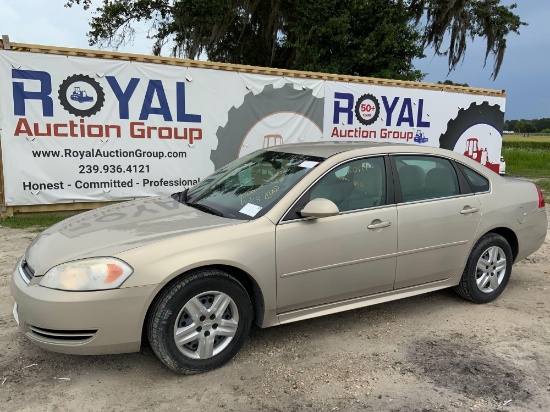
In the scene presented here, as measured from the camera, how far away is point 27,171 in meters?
7.72

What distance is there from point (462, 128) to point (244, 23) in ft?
28.0

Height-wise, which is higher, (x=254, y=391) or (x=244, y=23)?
(x=244, y=23)

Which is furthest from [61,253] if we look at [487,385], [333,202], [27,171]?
[27,171]

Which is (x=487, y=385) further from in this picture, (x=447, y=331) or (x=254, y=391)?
(x=254, y=391)

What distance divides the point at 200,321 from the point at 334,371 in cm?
99

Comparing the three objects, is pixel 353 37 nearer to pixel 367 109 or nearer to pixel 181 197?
pixel 367 109

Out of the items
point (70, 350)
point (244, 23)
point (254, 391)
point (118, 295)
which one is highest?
point (244, 23)

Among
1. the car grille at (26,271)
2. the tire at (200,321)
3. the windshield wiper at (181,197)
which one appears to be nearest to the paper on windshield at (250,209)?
the tire at (200,321)

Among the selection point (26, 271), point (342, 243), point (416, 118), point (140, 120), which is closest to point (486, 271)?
point (342, 243)

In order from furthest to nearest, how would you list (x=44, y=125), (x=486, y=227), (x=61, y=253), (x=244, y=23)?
(x=244, y=23) < (x=44, y=125) < (x=486, y=227) < (x=61, y=253)

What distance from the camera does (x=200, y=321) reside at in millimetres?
3068

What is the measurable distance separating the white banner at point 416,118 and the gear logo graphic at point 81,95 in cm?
482

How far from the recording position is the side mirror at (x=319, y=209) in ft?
10.9

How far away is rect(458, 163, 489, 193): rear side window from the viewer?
4.39 metres
